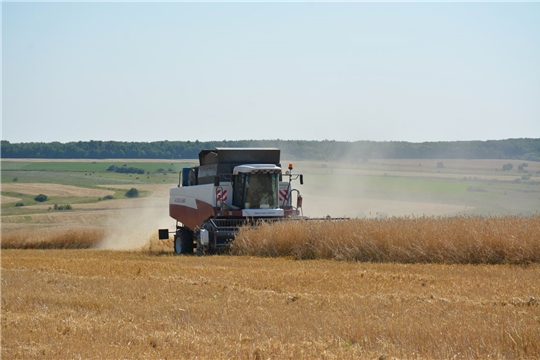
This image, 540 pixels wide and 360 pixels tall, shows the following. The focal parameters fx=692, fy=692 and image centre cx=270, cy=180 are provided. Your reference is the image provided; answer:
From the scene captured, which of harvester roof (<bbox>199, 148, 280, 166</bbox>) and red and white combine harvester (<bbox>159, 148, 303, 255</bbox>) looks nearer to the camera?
red and white combine harvester (<bbox>159, 148, 303, 255</bbox>)

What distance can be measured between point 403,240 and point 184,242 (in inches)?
359

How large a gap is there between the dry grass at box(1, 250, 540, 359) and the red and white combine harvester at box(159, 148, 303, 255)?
270 inches

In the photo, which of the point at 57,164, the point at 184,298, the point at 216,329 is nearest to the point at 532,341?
the point at 216,329

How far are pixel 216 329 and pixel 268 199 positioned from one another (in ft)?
44.2

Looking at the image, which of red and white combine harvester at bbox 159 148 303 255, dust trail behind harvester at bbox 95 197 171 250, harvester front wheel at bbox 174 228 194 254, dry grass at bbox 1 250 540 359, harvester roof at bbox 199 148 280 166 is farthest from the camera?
dust trail behind harvester at bbox 95 197 171 250

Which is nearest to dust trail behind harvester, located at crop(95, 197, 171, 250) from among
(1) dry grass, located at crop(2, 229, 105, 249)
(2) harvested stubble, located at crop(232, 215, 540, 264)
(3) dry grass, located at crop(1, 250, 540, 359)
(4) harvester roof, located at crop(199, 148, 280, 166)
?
(1) dry grass, located at crop(2, 229, 105, 249)

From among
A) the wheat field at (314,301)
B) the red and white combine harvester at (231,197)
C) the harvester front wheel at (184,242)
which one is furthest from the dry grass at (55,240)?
the wheat field at (314,301)

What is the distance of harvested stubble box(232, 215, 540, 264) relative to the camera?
14.7 metres

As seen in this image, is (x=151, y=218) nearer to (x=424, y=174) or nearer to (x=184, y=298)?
(x=184, y=298)

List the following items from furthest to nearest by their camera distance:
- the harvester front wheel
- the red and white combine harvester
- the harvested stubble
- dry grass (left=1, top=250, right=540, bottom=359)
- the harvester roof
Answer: the harvester front wheel → the harvester roof → the red and white combine harvester → the harvested stubble → dry grass (left=1, top=250, right=540, bottom=359)

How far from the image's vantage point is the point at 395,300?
9.32 m

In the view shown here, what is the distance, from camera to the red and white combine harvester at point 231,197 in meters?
20.2

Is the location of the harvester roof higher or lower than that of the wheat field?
higher

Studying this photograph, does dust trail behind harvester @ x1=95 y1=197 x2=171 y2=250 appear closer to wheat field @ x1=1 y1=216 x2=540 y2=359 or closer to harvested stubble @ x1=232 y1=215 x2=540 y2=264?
harvested stubble @ x1=232 y1=215 x2=540 y2=264
